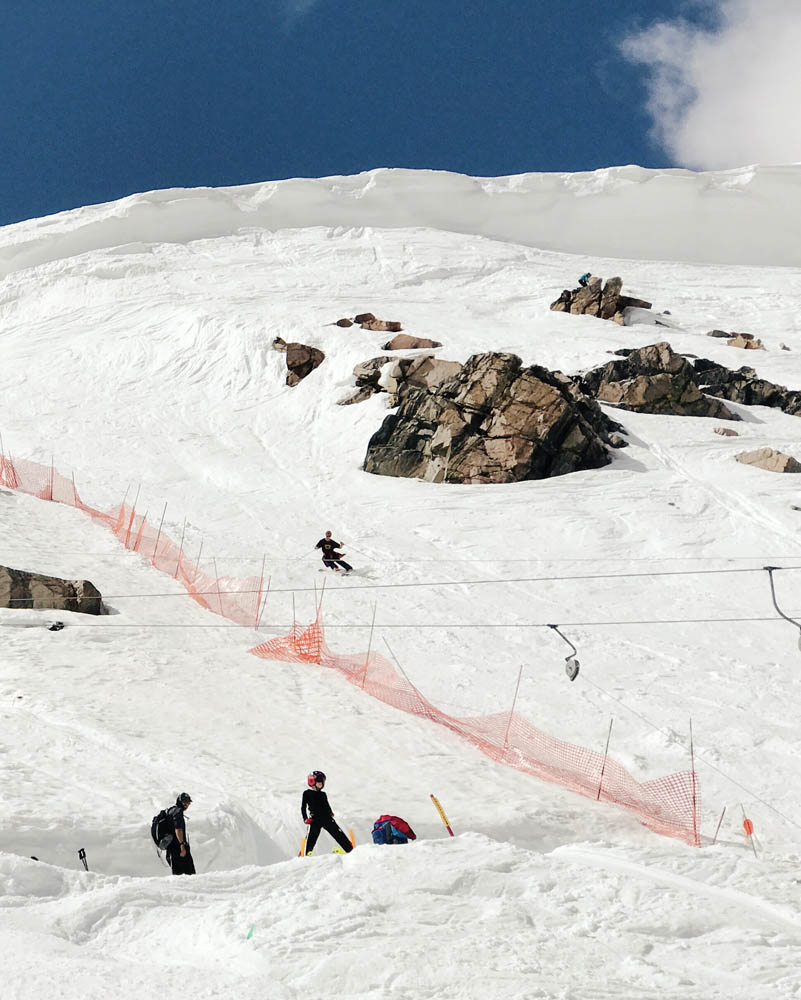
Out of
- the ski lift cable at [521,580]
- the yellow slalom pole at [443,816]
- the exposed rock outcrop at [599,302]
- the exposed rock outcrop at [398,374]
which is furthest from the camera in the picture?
the exposed rock outcrop at [599,302]

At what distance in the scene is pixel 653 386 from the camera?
33.6m

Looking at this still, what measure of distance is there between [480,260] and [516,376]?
3201 cm

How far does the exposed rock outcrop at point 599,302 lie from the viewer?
150 ft

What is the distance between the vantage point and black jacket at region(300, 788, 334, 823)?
9.00 m

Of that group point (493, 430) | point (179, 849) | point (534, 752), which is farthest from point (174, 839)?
point (493, 430)

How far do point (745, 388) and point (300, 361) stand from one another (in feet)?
62.2

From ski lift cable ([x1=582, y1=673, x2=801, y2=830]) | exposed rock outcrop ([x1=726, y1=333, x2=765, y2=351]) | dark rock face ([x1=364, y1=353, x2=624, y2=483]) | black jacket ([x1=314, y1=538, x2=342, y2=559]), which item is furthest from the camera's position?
exposed rock outcrop ([x1=726, y1=333, x2=765, y2=351])

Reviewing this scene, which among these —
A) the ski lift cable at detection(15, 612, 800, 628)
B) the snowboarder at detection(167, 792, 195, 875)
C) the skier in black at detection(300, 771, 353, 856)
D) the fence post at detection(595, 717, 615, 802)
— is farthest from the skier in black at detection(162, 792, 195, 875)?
the ski lift cable at detection(15, 612, 800, 628)

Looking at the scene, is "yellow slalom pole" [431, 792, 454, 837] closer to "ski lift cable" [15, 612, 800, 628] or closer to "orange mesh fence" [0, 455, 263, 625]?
"ski lift cable" [15, 612, 800, 628]

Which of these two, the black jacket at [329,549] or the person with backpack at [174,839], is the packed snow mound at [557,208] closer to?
the black jacket at [329,549]

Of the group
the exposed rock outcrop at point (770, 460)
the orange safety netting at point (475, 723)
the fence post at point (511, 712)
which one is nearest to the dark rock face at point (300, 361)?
the orange safety netting at point (475, 723)

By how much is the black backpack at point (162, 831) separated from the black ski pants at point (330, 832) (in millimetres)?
1640

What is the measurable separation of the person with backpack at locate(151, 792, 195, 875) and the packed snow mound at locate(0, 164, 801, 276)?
74941mm

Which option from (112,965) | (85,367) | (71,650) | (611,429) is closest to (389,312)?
(85,367)
